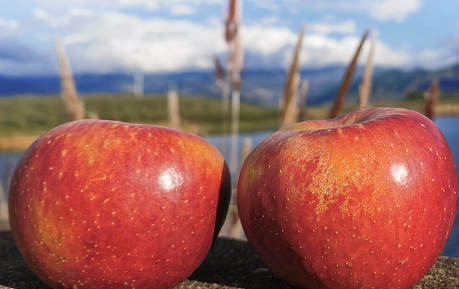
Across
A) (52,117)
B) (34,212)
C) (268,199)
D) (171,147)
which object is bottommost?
(52,117)

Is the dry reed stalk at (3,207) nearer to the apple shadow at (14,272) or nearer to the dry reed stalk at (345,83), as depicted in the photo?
the apple shadow at (14,272)

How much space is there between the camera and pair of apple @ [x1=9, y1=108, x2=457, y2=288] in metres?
1.85

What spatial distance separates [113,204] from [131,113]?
52399mm

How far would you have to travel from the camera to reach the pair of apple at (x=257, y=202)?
6.06ft

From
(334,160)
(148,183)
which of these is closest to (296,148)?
(334,160)

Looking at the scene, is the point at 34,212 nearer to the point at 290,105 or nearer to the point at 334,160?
the point at 334,160

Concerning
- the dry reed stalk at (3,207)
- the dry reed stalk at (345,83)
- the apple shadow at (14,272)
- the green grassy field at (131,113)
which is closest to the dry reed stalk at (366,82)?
the dry reed stalk at (345,83)

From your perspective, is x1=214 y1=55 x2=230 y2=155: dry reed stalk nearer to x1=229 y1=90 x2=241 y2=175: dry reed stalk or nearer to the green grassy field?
x1=229 y1=90 x2=241 y2=175: dry reed stalk

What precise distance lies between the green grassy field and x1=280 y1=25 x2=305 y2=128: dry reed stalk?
135ft

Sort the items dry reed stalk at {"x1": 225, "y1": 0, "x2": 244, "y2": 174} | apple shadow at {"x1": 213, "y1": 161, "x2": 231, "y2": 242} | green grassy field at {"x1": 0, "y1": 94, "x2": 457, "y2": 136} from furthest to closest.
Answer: green grassy field at {"x1": 0, "y1": 94, "x2": 457, "y2": 136}, dry reed stalk at {"x1": 225, "y1": 0, "x2": 244, "y2": 174}, apple shadow at {"x1": 213, "y1": 161, "x2": 231, "y2": 242}

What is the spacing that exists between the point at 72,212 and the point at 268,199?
93 centimetres

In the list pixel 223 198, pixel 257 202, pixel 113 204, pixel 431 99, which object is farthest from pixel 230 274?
pixel 431 99

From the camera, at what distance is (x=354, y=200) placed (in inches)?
71.3

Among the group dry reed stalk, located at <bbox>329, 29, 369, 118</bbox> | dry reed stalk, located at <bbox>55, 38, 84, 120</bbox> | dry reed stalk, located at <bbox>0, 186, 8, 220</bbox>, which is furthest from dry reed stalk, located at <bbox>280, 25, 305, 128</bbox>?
dry reed stalk, located at <bbox>0, 186, 8, 220</bbox>
